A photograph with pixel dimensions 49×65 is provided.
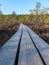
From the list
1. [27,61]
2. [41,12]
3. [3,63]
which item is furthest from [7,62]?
[41,12]

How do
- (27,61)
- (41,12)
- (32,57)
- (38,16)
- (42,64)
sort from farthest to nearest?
(38,16) < (41,12) < (32,57) < (27,61) < (42,64)

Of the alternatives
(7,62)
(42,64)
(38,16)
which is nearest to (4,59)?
(7,62)

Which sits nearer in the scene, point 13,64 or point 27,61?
point 13,64

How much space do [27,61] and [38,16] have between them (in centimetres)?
6244

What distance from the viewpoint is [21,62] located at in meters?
3.55

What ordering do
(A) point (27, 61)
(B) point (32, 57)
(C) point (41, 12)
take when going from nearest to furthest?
(A) point (27, 61) → (B) point (32, 57) → (C) point (41, 12)

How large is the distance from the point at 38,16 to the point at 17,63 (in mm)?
62594

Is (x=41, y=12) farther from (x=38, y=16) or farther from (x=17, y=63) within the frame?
(x=17, y=63)

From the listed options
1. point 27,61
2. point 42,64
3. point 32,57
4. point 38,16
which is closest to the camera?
point 42,64

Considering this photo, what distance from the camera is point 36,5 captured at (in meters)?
63.3

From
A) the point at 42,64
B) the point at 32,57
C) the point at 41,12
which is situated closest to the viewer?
the point at 42,64

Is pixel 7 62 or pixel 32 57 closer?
pixel 7 62

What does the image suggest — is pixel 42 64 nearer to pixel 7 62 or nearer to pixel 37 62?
pixel 37 62

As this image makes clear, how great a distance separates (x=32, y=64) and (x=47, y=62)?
27 cm
